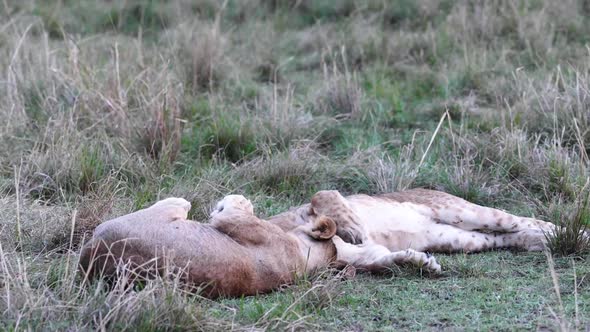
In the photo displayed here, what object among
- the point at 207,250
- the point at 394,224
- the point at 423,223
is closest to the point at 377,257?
the point at 394,224

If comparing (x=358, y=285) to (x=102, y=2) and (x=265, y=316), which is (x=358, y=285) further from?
(x=102, y=2)

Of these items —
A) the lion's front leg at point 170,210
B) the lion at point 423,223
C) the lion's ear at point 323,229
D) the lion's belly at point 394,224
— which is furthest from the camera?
the lion's belly at point 394,224

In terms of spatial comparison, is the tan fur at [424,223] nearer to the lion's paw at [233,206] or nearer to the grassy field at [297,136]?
the grassy field at [297,136]

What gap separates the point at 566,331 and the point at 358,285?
4.55ft

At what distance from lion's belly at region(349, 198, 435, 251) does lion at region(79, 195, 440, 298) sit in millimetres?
332

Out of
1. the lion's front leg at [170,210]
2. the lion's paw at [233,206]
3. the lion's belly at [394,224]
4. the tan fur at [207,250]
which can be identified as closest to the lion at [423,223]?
the lion's belly at [394,224]

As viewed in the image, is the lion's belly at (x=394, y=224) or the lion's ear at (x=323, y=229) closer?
the lion's ear at (x=323, y=229)

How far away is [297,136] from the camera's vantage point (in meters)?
7.24

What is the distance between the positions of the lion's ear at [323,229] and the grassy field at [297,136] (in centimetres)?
31

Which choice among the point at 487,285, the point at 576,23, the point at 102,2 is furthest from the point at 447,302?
the point at 102,2

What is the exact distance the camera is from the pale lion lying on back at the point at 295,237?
445 cm

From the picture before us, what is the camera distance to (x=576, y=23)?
380 inches

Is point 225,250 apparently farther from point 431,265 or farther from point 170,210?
point 431,265

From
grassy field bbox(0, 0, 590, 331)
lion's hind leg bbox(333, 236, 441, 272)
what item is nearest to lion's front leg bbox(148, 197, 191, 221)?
grassy field bbox(0, 0, 590, 331)
